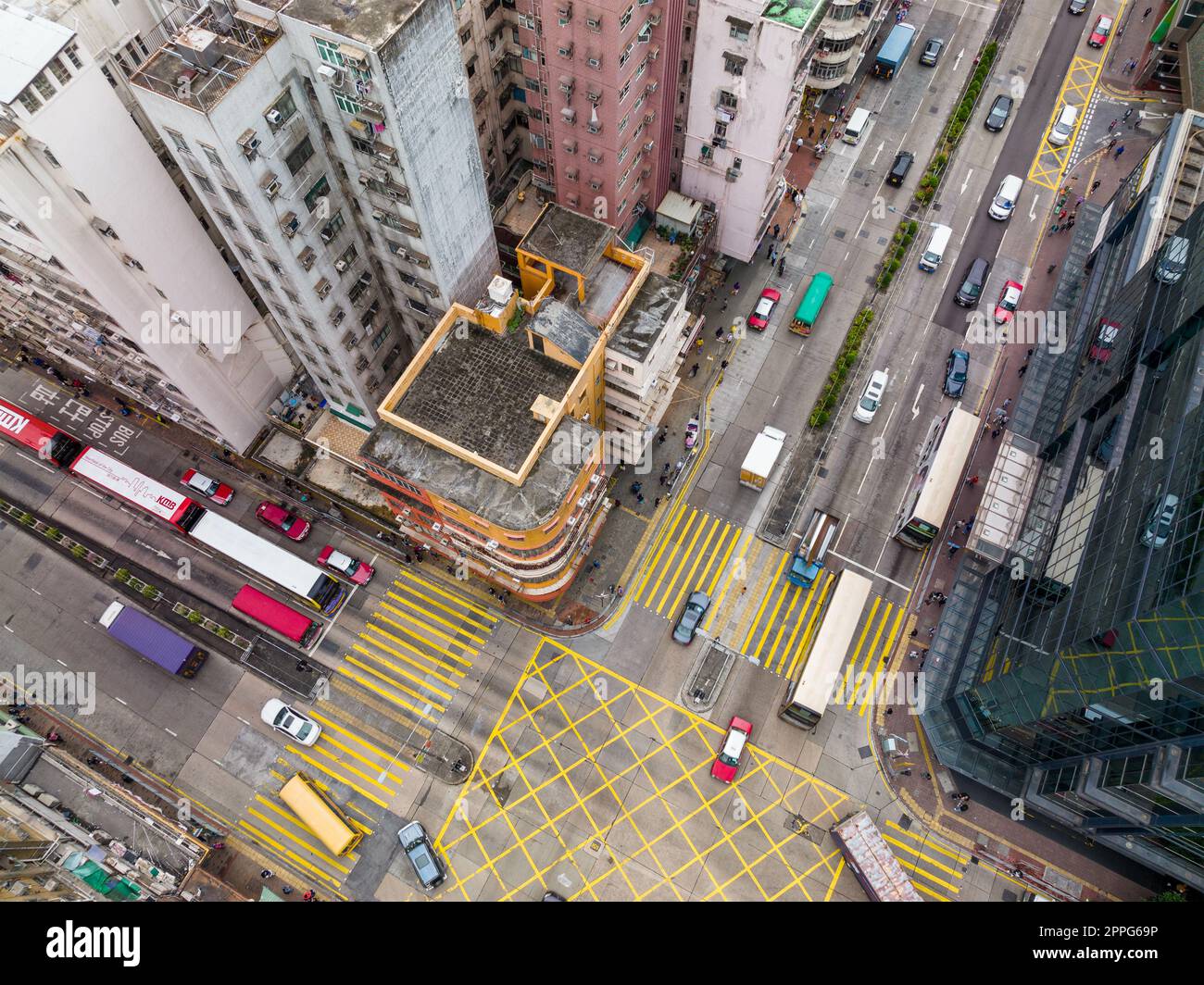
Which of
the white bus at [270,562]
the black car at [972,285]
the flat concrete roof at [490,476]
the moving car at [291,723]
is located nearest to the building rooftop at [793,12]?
the black car at [972,285]

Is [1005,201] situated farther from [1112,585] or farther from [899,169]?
[1112,585]

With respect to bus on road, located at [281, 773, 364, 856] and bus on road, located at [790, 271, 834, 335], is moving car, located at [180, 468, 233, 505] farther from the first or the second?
bus on road, located at [790, 271, 834, 335]

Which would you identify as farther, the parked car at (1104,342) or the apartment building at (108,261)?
the parked car at (1104,342)

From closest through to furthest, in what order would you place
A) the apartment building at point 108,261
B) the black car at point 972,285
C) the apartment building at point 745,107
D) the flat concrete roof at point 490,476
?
the apartment building at point 108,261 → the flat concrete roof at point 490,476 → the apartment building at point 745,107 → the black car at point 972,285

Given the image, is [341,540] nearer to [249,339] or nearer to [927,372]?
[249,339]

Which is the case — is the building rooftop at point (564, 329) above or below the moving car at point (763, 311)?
below

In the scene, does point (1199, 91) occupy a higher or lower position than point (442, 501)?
higher

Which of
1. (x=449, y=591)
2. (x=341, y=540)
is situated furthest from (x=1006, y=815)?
(x=341, y=540)

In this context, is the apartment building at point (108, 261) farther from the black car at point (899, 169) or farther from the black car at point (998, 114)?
the black car at point (998, 114)
